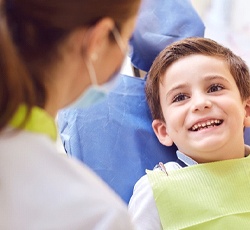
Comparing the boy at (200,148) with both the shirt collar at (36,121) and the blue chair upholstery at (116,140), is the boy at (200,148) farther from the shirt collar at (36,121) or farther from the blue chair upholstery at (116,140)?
the shirt collar at (36,121)

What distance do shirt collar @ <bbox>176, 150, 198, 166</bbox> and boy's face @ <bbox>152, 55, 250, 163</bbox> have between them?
0.03 ft

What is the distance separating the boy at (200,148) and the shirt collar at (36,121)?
0.57 metres

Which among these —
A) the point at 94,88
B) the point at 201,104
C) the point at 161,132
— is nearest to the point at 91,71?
the point at 94,88

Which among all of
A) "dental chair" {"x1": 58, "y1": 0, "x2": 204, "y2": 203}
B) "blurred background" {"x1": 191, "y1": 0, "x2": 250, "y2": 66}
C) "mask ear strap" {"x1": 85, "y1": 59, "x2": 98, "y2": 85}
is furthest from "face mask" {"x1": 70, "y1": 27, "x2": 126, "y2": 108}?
"blurred background" {"x1": 191, "y1": 0, "x2": 250, "y2": 66}

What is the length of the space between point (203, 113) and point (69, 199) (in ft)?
2.15

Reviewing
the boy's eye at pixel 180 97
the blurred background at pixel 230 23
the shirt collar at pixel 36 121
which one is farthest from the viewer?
the blurred background at pixel 230 23

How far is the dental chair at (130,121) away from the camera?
145 cm

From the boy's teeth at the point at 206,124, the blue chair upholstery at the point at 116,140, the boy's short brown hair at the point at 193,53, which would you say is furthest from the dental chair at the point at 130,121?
the boy's teeth at the point at 206,124

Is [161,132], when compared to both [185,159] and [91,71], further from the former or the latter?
[91,71]

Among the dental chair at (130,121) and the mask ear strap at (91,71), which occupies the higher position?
the mask ear strap at (91,71)

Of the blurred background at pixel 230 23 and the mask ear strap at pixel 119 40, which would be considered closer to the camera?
the mask ear strap at pixel 119 40

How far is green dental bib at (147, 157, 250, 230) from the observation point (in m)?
1.26

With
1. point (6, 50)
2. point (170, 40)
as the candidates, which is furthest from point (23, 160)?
point (170, 40)

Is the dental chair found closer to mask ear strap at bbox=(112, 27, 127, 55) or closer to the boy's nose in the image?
the boy's nose
